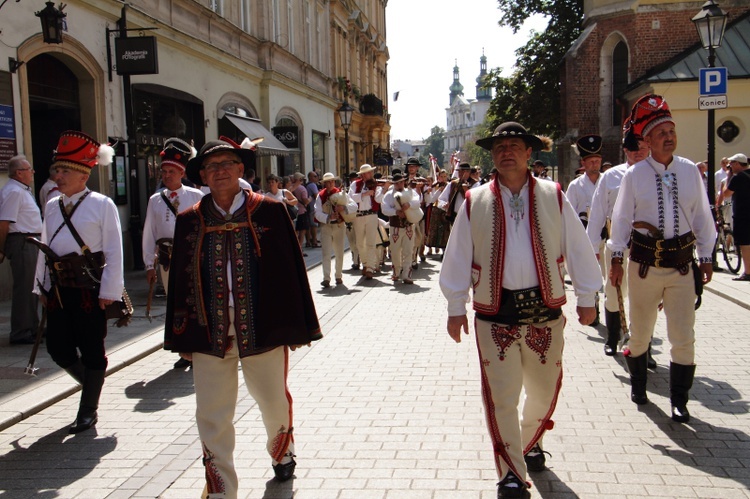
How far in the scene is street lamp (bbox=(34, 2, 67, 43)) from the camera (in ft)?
35.9

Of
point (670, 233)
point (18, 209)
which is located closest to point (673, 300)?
point (670, 233)

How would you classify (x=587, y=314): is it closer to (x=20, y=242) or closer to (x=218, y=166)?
(x=218, y=166)

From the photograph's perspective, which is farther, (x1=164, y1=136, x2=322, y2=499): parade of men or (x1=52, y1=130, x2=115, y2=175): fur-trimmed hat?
(x1=52, y1=130, x2=115, y2=175): fur-trimmed hat

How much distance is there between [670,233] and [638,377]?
115cm

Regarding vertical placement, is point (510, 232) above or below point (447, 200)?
below

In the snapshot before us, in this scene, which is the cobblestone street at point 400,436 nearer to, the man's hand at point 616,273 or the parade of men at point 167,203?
the man's hand at point 616,273

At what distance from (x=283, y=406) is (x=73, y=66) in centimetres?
1081

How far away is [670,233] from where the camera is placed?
17.2 ft

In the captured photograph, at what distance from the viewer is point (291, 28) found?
2703cm

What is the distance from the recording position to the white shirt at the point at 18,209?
8.30 metres

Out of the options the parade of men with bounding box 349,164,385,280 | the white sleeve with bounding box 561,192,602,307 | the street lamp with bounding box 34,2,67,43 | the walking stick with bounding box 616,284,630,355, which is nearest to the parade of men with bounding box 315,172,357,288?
the parade of men with bounding box 349,164,385,280

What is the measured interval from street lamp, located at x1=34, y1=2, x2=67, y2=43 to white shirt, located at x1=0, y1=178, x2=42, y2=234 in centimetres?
360

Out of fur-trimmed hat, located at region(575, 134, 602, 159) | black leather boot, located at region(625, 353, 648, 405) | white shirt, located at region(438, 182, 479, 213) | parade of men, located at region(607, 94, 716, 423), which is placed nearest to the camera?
parade of men, located at region(607, 94, 716, 423)

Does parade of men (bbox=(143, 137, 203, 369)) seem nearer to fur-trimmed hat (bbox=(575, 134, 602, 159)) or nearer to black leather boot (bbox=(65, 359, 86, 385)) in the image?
black leather boot (bbox=(65, 359, 86, 385))
